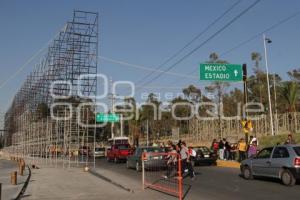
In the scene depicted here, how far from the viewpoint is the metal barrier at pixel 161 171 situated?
15.6 metres

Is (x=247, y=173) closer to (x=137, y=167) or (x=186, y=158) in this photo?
(x=186, y=158)

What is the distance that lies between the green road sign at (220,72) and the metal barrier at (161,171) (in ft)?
39.1

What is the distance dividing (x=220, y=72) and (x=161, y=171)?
13485 mm

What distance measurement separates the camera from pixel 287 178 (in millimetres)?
16562

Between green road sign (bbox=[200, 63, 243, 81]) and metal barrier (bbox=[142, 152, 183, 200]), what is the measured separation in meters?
11.9

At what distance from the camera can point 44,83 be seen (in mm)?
34281

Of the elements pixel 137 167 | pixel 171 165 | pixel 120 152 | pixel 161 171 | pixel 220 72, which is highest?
pixel 220 72

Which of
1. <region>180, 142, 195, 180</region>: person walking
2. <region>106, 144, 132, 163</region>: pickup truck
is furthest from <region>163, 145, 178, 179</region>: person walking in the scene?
<region>106, 144, 132, 163</region>: pickup truck

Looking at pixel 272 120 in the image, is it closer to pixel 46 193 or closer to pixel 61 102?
pixel 61 102

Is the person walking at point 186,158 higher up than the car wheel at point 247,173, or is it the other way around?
the person walking at point 186,158

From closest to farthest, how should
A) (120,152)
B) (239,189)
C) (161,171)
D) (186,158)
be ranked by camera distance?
(239,189)
(161,171)
(186,158)
(120,152)

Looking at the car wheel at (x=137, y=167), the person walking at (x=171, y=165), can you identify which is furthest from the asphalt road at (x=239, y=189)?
the car wheel at (x=137, y=167)

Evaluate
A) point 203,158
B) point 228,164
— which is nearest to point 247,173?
point 228,164

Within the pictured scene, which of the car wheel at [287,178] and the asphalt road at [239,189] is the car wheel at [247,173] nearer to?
the asphalt road at [239,189]
